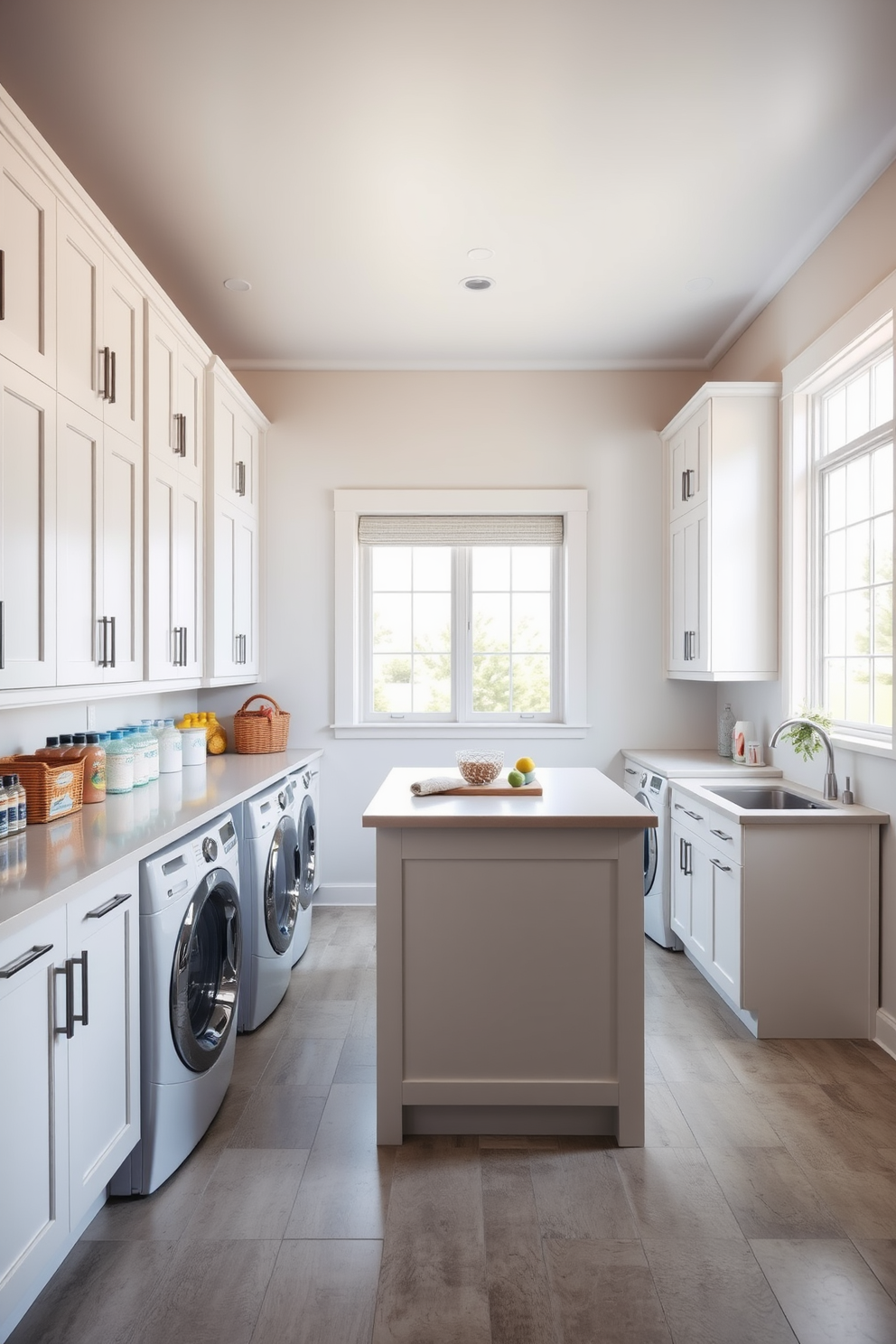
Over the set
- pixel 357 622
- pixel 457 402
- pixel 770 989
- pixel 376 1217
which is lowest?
pixel 376 1217

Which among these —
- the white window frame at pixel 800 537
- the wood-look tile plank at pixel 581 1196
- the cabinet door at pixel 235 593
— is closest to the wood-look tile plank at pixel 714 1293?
the wood-look tile plank at pixel 581 1196

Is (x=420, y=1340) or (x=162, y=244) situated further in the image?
(x=162, y=244)

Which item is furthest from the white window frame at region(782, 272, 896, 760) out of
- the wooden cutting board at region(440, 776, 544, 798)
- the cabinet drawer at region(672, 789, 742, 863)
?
the wooden cutting board at region(440, 776, 544, 798)

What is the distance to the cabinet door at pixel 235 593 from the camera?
3723mm

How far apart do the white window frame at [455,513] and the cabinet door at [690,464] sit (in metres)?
0.49

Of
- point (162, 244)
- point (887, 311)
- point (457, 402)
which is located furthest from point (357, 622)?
point (887, 311)

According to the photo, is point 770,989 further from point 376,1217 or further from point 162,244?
point 162,244

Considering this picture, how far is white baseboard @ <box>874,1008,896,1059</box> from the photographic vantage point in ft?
8.94

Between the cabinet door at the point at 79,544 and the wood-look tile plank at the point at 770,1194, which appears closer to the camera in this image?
the wood-look tile plank at the point at 770,1194

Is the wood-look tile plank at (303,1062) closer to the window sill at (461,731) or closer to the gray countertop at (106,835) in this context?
the gray countertop at (106,835)

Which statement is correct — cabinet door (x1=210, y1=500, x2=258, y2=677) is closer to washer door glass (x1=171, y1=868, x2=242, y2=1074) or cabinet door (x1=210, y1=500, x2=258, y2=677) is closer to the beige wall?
washer door glass (x1=171, y1=868, x2=242, y2=1074)

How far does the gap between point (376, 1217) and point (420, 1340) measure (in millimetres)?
372

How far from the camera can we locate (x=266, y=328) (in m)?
4.12

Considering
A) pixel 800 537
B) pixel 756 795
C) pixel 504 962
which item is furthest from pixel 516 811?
pixel 800 537
